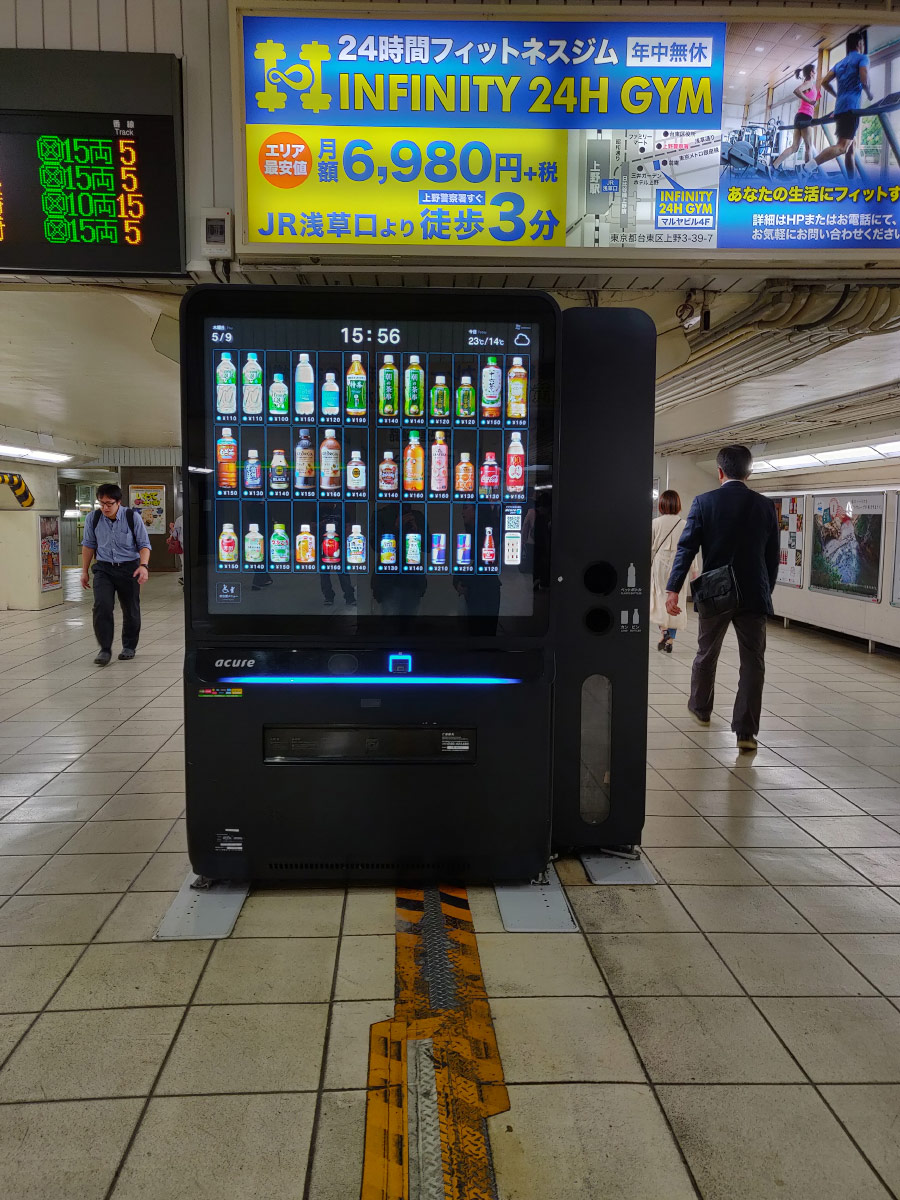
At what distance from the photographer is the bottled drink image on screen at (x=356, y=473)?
2961mm

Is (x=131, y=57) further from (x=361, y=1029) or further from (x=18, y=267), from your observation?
(x=361, y=1029)

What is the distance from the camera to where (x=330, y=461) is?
9.73ft

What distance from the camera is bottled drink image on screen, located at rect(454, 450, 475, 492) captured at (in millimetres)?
2969

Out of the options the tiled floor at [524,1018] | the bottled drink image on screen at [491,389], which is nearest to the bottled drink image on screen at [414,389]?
the bottled drink image on screen at [491,389]

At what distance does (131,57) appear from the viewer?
3.17 meters

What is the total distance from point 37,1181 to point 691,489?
15.4 meters

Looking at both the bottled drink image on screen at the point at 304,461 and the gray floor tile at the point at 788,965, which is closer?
the gray floor tile at the point at 788,965

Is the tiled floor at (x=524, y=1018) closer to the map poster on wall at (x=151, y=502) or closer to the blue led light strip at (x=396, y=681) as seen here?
the blue led light strip at (x=396, y=681)

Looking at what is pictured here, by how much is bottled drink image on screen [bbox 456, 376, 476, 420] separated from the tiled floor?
1975 millimetres

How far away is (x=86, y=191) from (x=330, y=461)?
1.58m

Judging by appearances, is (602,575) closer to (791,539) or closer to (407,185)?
(407,185)

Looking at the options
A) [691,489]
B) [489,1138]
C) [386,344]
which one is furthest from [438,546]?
[691,489]

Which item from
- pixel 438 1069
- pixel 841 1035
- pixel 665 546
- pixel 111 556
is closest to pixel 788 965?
A: pixel 841 1035

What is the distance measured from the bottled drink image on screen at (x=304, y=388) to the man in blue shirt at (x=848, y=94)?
7.26 feet
